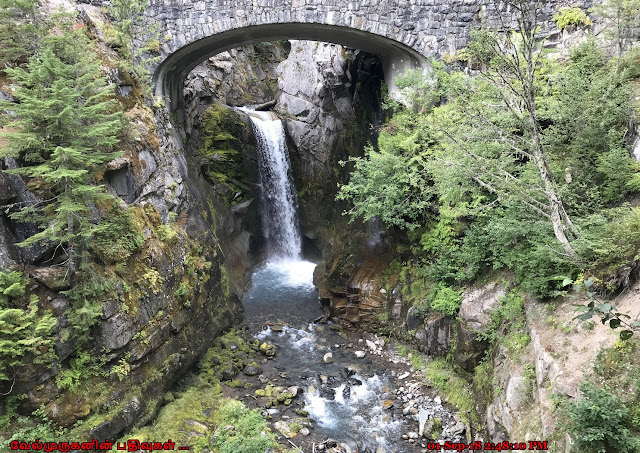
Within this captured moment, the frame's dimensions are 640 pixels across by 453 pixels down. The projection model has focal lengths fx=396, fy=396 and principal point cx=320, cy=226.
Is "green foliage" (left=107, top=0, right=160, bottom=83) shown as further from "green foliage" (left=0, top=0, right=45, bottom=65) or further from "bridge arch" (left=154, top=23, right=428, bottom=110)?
"green foliage" (left=0, top=0, right=45, bottom=65)

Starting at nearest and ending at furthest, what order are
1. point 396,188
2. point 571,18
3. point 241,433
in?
point 241,433 < point 396,188 < point 571,18

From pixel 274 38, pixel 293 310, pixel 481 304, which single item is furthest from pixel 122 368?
pixel 274 38

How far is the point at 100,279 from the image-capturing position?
330 inches

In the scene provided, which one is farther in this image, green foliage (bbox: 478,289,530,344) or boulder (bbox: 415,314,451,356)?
boulder (bbox: 415,314,451,356)

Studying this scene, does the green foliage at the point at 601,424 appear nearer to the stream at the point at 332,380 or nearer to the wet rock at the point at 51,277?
the stream at the point at 332,380

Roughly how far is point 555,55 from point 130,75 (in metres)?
13.5

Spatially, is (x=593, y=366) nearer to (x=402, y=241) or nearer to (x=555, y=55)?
(x=402, y=241)

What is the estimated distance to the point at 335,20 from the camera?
45.1 feet

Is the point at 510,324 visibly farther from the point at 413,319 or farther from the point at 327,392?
the point at 327,392

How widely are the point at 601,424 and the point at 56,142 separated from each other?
998 centimetres

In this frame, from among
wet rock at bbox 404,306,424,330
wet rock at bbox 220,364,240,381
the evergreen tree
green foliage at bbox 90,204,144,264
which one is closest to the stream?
wet rock at bbox 220,364,240,381

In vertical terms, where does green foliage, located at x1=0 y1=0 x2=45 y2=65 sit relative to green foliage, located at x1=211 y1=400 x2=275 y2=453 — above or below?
above

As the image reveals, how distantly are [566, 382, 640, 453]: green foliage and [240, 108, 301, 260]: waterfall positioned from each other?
15932 mm

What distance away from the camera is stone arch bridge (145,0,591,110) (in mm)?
13539
